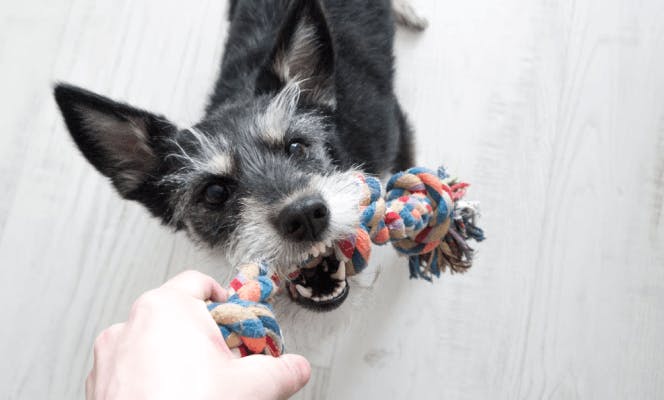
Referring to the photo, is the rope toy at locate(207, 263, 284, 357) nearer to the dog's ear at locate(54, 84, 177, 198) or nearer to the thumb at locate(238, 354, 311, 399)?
the thumb at locate(238, 354, 311, 399)

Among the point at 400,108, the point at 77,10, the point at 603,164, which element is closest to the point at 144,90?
the point at 77,10

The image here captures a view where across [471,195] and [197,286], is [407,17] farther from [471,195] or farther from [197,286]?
[197,286]

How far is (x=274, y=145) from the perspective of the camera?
1497 millimetres


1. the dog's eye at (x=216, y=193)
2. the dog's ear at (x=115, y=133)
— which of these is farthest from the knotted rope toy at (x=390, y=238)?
the dog's ear at (x=115, y=133)

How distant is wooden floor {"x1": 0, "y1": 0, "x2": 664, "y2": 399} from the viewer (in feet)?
6.33

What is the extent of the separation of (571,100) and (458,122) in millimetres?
488

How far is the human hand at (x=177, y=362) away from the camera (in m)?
0.79

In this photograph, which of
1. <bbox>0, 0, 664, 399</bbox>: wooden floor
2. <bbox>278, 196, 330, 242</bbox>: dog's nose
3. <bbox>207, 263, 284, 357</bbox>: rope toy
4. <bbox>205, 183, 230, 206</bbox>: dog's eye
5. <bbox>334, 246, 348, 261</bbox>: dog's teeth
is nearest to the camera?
<bbox>207, 263, 284, 357</bbox>: rope toy

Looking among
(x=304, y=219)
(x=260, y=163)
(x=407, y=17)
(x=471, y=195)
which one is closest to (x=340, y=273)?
(x=304, y=219)

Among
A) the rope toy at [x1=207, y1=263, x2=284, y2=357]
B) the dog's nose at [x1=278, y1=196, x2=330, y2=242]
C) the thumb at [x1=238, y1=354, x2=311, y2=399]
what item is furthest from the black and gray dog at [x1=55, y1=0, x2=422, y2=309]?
the thumb at [x1=238, y1=354, x2=311, y2=399]

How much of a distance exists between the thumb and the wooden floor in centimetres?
74

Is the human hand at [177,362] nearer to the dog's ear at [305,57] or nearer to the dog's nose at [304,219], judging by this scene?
the dog's nose at [304,219]

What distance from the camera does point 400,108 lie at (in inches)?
81.3

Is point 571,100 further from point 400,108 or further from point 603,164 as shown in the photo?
point 400,108
